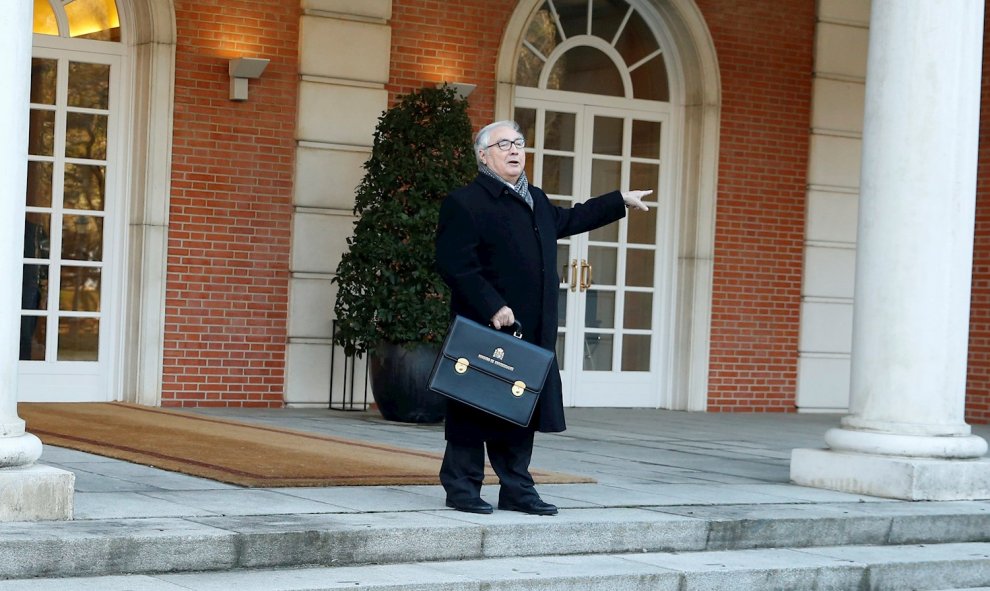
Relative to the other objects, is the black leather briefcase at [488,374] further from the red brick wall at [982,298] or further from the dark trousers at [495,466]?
the red brick wall at [982,298]

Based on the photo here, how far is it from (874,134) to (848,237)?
17.4 ft

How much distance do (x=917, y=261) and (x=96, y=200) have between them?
210 inches

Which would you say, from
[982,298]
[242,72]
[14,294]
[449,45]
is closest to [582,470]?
[14,294]

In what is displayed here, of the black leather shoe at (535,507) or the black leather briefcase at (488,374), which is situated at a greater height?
the black leather briefcase at (488,374)

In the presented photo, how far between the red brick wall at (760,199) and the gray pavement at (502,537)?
14.3 ft

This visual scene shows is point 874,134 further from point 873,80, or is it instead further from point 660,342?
point 660,342

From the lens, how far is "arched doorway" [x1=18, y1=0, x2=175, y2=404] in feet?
30.3

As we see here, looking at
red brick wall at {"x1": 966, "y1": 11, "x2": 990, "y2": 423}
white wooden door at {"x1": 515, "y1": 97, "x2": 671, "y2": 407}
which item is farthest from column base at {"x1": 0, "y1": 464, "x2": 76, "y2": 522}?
red brick wall at {"x1": 966, "y1": 11, "x2": 990, "y2": 423}

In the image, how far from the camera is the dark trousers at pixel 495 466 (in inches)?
203

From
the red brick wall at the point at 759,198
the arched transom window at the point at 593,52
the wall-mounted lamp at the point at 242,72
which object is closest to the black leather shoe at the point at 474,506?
the wall-mounted lamp at the point at 242,72

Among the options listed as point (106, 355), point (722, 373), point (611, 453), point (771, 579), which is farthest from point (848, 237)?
point (771, 579)

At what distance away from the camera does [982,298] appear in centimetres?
1150

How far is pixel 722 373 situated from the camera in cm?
1127

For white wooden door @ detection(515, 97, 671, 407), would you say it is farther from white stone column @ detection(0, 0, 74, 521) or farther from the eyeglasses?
white stone column @ detection(0, 0, 74, 521)
